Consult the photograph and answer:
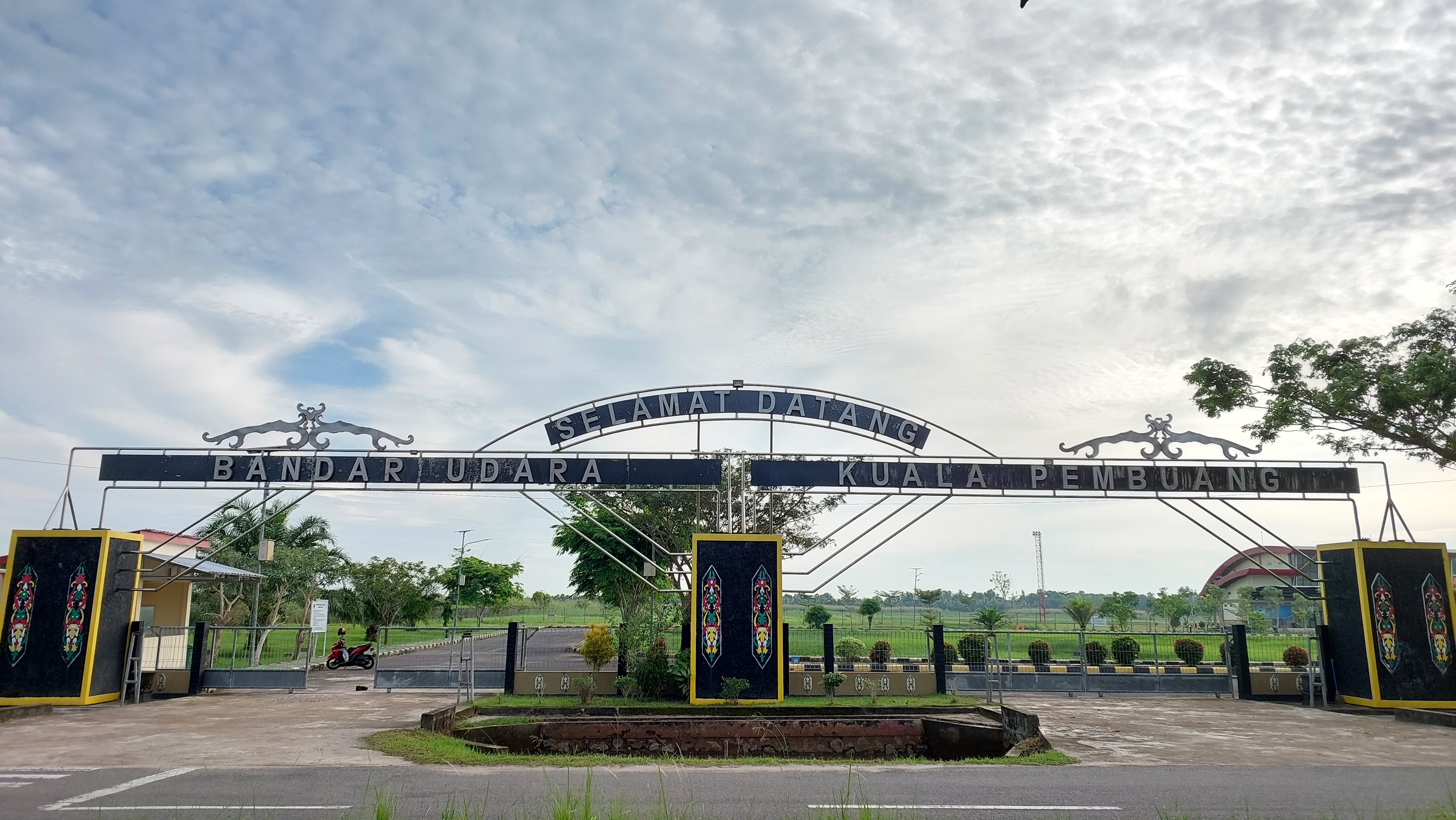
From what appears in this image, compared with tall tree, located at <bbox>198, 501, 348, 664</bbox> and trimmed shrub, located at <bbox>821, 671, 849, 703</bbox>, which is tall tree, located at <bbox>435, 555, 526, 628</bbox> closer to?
tall tree, located at <bbox>198, 501, 348, 664</bbox>

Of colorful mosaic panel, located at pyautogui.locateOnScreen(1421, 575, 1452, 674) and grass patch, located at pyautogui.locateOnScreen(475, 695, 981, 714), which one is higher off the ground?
colorful mosaic panel, located at pyautogui.locateOnScreen(1421, 575, 1452, 674)

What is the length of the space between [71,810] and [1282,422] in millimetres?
23290

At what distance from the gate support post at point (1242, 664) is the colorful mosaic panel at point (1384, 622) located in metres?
2.25

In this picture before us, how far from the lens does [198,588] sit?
34.8m

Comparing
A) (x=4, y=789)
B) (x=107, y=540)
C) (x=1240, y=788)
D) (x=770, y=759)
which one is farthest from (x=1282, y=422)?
(x=107, y=540)

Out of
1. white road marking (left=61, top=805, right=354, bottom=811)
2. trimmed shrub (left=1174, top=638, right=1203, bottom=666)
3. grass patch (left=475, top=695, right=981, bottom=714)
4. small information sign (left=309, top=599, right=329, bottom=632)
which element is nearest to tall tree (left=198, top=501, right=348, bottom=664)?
small information sign (left=309, top=599, right=329, bottom=632)

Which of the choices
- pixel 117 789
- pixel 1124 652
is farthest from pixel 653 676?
pixel 1124 652

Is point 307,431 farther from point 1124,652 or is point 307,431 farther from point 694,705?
point 1124,652

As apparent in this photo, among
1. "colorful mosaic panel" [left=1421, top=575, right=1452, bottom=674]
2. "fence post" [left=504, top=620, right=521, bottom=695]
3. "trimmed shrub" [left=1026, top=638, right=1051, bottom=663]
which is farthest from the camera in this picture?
"trimmed shrub" [left=1026, top=638, right=1051, bottom=663]

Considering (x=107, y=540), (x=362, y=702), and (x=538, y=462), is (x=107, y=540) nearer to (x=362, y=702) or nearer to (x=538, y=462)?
(x=362, y=702)

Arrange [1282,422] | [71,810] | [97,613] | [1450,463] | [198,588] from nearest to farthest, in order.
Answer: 1. [71,810]
2. [97,613]
3. [1450,463]
4. [1282,422]
5. [198,588]

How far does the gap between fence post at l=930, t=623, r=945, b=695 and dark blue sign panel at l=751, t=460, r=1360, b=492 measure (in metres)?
3.32

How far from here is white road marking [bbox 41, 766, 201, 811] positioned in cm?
832

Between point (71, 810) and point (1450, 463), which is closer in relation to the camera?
point (71, 810)
